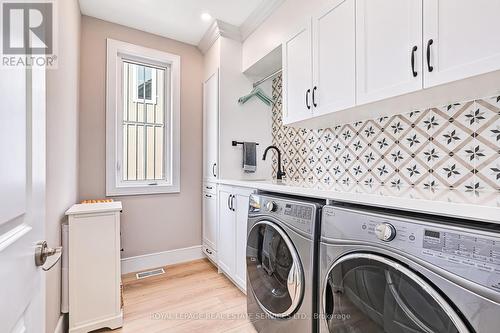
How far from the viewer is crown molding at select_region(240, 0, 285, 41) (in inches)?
81.8

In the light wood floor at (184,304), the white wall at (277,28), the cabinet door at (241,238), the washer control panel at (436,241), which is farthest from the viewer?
the cabinet door at (241,238)

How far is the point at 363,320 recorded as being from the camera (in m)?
0.93

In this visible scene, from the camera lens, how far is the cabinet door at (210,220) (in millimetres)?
2535

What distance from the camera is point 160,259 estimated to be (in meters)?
2.67

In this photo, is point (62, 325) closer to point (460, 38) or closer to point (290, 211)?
point (290, 211)

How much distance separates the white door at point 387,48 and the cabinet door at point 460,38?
0.16 ft

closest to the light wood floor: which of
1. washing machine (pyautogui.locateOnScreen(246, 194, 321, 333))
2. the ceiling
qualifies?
washing machine (pyautogui.locateOnScreen(246, 194, 321, 333))

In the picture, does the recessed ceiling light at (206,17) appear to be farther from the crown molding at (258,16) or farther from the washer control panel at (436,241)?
the washer control panel at (436,241)

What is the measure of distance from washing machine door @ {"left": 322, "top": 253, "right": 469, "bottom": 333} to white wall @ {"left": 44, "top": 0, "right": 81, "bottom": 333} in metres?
1.46

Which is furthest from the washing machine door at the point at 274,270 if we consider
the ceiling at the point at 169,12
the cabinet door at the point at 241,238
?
the ceiling at the point at 169,12

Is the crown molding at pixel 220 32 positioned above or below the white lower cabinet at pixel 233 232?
above

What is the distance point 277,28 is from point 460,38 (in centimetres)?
143

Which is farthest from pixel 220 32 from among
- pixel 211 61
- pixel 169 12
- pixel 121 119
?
pixel 121 119

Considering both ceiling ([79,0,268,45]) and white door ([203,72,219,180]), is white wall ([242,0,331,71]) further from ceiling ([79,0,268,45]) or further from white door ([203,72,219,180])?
white door ([203,72,219,180])
